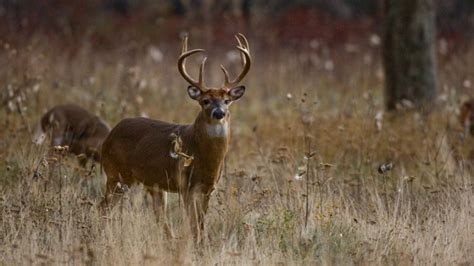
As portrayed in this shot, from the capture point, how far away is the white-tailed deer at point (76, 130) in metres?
9.63

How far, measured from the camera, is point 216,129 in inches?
297

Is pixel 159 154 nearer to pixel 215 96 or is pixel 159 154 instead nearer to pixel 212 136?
pixel 212 136

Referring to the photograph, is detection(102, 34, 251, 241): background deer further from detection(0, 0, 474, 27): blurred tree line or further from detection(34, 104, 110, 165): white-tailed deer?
detection(0, 0, 474, 27): blurred tree line

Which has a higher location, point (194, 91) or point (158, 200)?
point (194, 91)

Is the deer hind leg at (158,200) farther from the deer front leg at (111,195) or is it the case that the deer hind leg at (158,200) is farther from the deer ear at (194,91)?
the deer ear at (194,91)

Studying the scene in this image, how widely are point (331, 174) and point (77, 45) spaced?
8.29 metres

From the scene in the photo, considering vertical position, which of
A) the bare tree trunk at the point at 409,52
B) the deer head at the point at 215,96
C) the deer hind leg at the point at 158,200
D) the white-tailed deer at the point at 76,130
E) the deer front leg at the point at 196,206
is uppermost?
the bare tree trunk at the point at 409,52

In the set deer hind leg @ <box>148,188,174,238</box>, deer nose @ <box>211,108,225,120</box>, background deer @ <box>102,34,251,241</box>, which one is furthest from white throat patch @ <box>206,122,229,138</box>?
deer hind leg @ <box>148,188,174,238</box>

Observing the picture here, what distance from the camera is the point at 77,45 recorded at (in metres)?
16.8

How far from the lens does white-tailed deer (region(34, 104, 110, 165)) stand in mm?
9633

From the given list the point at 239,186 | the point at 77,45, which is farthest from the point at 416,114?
the point at 77,45

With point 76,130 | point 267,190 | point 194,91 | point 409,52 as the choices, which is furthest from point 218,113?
point 409,52

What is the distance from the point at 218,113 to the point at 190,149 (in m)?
0.45

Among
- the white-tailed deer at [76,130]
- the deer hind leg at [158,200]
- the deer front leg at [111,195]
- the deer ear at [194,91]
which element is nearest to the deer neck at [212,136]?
the deer ear at [194,91]
